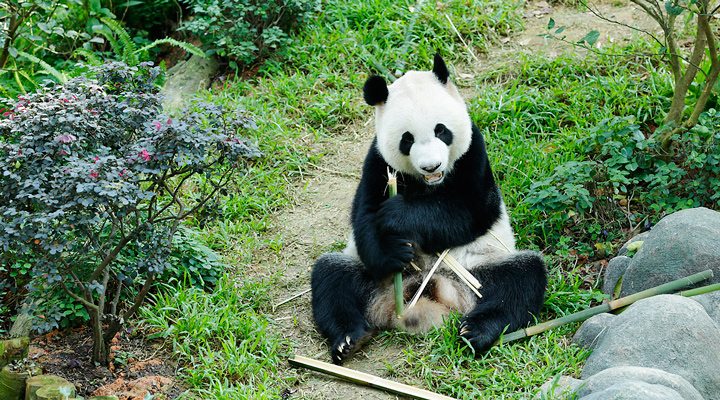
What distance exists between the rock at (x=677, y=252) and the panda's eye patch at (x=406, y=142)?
63.2 inches

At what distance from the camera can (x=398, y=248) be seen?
5273 millimetres

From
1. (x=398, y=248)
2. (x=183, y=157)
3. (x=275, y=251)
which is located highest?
(x=183, y=157)

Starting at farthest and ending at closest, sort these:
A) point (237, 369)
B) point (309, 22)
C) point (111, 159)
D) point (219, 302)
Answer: point (309, 22), point (219, 302), point (237, 369), point (111, 159)

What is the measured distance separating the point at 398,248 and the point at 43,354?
2.20 m

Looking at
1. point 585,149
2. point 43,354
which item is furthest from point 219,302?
point 585,149

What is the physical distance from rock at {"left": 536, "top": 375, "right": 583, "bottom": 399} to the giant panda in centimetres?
56

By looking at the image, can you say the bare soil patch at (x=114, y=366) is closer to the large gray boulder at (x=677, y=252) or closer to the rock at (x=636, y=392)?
the rock at (x=636, y=392)

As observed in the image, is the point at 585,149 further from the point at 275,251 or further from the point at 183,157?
the point at 183,157

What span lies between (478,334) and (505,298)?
1.09 ft

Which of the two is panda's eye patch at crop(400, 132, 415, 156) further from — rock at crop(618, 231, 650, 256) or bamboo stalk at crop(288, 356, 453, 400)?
rock at crop(618, 231, 650, 256)

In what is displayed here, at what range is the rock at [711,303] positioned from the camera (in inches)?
191

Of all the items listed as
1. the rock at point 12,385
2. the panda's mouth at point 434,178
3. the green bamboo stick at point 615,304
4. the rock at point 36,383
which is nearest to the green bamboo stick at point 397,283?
the panda's mouth at point 434,178

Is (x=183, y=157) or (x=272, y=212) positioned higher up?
(x=183, y=157)

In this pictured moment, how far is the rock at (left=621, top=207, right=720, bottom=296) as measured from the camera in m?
5.12
